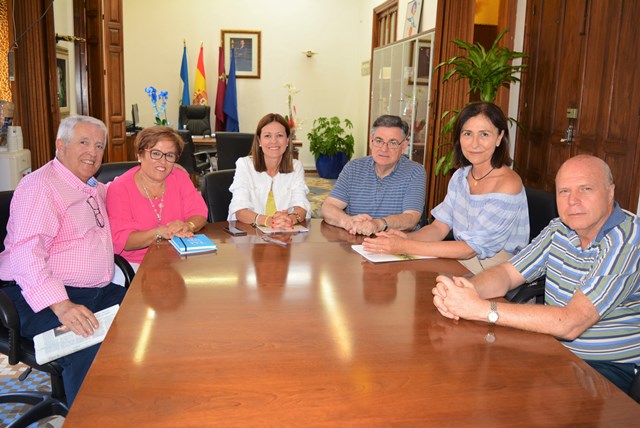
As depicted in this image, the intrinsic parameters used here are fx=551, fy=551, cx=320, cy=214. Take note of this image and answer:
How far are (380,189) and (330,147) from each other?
21.2 feet

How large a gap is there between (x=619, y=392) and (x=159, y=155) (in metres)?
1.94

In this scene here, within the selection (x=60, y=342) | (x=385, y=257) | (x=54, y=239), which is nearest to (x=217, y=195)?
(x=54, y=239)

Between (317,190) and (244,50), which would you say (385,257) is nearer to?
(317,190)

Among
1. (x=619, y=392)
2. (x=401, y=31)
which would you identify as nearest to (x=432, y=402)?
Result: (x=619, y=392)

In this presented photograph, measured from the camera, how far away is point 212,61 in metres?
9.55

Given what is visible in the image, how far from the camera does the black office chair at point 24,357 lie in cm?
178

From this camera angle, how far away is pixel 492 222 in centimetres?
219

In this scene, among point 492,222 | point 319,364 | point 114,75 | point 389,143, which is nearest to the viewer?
point 319,364

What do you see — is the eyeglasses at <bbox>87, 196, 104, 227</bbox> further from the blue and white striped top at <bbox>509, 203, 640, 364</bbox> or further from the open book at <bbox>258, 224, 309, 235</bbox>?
the blue and white striped top at <bbox>509, 203, 640, 364</bbox>

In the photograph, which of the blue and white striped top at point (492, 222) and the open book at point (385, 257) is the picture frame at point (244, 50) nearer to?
the blue and white striped top at point (492, 222)

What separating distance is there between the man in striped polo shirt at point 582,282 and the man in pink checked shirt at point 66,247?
4.13ft

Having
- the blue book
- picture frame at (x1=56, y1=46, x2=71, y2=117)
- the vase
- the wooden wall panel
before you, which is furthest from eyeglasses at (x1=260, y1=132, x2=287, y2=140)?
the vase

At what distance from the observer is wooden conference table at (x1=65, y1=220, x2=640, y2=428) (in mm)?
999

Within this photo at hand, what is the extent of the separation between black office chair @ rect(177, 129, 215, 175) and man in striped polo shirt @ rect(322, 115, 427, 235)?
2.66 m
